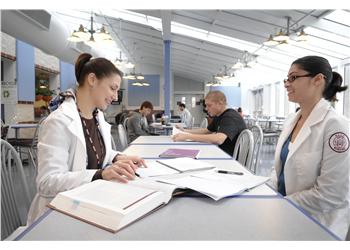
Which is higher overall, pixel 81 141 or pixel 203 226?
pixel 81 141

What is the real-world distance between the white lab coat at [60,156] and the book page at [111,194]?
0.20 metres

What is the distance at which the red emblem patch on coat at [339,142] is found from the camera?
54.6 inches

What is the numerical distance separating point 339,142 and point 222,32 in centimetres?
743

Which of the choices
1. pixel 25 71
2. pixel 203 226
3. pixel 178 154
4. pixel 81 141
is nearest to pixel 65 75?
pixel 25 71

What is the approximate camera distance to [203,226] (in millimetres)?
853

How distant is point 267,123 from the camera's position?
31.1 feet

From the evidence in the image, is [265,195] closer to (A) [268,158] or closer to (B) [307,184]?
(B) [307,184]

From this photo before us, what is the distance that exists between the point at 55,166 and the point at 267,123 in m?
8.82

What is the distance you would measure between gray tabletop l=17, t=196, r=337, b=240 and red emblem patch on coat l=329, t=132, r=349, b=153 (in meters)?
0.53

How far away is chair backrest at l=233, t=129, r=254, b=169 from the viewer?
2.30 m

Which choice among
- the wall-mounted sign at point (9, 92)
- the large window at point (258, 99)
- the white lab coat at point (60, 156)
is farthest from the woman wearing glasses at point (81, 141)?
the large window at point (258, 99)

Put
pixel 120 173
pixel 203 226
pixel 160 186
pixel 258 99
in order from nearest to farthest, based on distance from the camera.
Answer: pixel 203 226 < pixel 160 186 < pixel 120 173 < pixel 258 99

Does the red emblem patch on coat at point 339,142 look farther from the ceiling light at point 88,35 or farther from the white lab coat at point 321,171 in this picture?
the ceiling light at point 88,35

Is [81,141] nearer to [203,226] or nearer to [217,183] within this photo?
[217,183]
